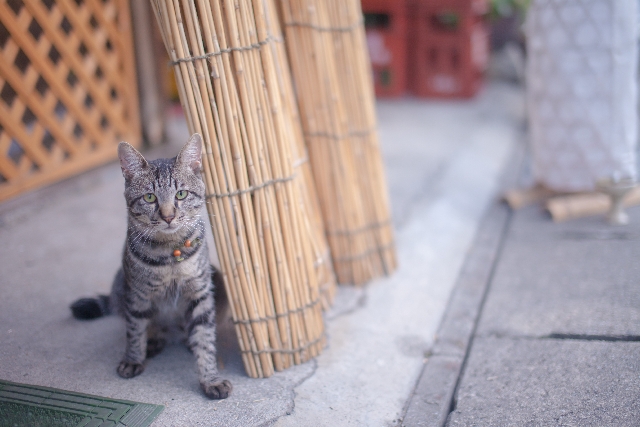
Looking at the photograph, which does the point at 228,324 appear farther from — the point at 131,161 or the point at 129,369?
the point at 131,161

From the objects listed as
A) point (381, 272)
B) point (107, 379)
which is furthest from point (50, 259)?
point (381, 272)

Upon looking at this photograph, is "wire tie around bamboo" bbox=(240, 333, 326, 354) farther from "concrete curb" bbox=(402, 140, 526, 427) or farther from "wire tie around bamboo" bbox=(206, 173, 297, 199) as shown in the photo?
"wire tie around bamboo" bbox=(206, 173, 297, 199)

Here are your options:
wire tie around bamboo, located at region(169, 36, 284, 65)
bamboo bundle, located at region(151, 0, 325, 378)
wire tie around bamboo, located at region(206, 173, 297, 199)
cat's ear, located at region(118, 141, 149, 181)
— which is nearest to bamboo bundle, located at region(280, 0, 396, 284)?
bamboo bundle, located at region(151, 0, 325, 378)

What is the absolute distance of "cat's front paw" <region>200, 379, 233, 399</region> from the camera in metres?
1.97

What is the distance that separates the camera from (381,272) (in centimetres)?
290

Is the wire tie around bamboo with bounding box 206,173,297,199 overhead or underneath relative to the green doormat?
overhead

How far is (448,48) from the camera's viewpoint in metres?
5.62

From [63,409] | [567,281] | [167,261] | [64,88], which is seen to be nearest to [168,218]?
[167,261]

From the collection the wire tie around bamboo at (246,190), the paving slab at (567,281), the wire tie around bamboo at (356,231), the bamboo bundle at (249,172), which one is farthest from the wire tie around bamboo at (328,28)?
the paving slab at (567,281)

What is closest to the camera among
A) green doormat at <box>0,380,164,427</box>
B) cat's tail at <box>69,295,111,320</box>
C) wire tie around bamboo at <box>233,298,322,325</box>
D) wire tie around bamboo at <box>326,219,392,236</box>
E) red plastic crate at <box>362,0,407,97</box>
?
green doormat at <box>0,380,164,427</box>

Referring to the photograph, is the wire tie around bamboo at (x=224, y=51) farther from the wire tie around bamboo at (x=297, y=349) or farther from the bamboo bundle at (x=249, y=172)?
the wire tie around bamboo at (x=297, y=349)

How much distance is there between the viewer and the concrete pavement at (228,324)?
1.99m

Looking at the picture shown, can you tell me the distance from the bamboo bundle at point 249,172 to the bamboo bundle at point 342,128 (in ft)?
1.26

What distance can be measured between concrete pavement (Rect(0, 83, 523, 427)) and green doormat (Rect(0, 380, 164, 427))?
55 millimetres
